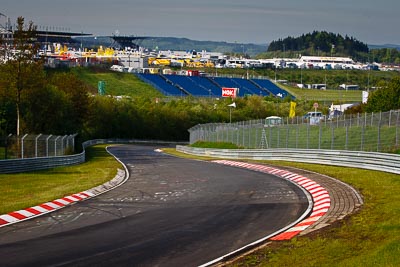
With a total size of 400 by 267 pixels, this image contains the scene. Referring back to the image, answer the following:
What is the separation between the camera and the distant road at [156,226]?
14383mm

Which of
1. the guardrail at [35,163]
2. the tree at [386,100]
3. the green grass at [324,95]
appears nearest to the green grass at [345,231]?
the guardrail at [35,163]

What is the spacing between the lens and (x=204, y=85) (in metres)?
178

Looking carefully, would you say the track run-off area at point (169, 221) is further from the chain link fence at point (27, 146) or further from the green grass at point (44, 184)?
the chain link fence at point (27, 146)

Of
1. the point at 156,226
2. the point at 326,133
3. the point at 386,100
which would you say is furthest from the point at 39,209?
the point at 386,100

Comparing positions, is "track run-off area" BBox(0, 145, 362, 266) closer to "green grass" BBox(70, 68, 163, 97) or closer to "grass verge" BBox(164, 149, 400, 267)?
"grass verge" BBox(164, 149, 400, 267)

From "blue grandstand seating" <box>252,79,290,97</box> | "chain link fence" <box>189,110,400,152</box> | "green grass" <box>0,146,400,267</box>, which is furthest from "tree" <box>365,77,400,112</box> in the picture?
"blue grandstand seating" <box>252,79,290,97</box>

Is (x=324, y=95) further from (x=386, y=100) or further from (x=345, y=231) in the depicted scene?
(x=345, y=231)

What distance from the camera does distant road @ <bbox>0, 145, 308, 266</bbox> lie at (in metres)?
14.4

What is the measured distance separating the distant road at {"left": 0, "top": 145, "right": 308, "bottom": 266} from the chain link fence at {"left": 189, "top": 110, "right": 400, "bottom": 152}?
1022 cm

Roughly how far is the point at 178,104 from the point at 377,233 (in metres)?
116

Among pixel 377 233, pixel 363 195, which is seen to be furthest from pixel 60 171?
pixel 377 233

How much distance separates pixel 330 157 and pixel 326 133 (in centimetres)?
562

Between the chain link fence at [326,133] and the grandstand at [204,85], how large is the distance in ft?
336

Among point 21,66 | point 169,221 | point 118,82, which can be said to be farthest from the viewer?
point 118,82
